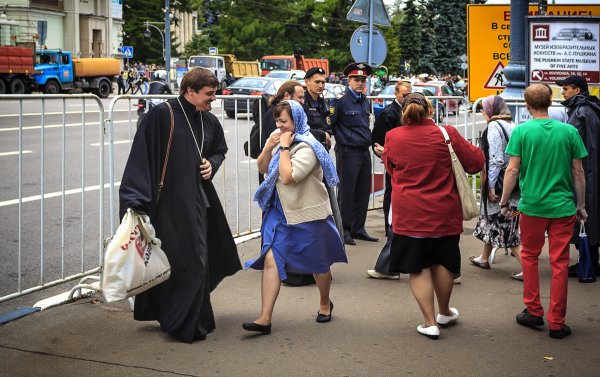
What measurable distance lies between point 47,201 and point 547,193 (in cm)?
707

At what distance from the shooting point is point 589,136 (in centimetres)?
793

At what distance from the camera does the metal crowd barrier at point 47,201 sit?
7.19 metres

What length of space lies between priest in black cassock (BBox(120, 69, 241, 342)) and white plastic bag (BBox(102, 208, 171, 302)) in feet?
0.62

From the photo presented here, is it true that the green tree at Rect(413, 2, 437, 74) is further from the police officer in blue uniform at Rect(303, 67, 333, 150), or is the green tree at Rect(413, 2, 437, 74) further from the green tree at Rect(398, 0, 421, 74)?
the police officer in blue uniform at Rect(303, 67, 333, 150)

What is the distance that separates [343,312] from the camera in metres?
→ 6.95

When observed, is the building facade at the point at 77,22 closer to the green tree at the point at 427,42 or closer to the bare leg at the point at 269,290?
the green tree at the point at 427,42

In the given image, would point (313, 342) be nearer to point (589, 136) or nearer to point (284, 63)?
point (589, 136)

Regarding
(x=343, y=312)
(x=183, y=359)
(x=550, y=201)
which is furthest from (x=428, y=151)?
(x=183, y=359)

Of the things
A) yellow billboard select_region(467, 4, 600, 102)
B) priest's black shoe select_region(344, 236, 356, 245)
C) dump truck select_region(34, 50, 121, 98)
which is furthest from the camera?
dump truck select_region(34, 50, 121, 98)

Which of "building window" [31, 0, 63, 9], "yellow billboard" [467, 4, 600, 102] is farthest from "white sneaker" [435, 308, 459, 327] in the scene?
"building window" [31, 0, 63, 9]

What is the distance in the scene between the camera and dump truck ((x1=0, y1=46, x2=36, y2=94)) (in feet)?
145

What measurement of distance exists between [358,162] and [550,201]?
381 centimetres

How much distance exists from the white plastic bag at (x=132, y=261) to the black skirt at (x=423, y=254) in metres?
1.57

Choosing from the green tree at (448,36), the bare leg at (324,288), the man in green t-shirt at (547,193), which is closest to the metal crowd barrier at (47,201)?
the bare leg at (324,288)
